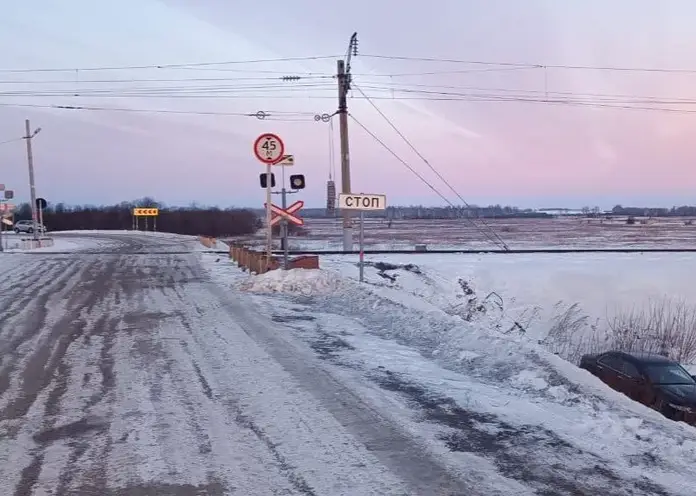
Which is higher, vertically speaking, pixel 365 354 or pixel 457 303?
pixel 365 354

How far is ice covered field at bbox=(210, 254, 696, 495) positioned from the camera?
4688 millimetres

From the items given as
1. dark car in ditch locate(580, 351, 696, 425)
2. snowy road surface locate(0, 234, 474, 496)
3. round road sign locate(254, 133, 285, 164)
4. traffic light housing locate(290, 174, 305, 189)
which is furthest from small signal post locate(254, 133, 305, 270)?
dark car in ditch locate(580, 351, 696, 425)

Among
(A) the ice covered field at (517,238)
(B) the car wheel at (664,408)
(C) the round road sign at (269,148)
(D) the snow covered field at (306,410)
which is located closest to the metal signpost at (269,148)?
(C) the round road sign at (269,148)

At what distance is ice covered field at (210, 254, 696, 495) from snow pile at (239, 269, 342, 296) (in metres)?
0.03

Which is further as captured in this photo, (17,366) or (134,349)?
(134,349)

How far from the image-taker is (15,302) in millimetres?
13867

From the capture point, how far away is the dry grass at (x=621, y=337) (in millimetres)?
17609

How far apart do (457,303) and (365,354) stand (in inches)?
584

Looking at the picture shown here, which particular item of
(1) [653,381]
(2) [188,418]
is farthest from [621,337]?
(2) [188,418]

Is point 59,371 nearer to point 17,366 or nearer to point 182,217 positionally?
point 17,366

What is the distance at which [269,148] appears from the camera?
15.8 meters

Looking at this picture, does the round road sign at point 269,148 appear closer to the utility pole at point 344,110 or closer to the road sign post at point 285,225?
the road sign post at point 285,225

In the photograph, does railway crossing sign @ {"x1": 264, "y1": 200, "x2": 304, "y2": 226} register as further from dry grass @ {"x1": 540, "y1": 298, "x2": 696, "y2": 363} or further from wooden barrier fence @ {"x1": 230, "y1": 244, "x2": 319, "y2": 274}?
dry grass @ {"x1": 540, "y1": 298, "x2": 696, "y2": 363}

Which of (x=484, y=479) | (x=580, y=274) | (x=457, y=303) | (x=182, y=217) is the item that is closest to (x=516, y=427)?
(x=484, y=479)
